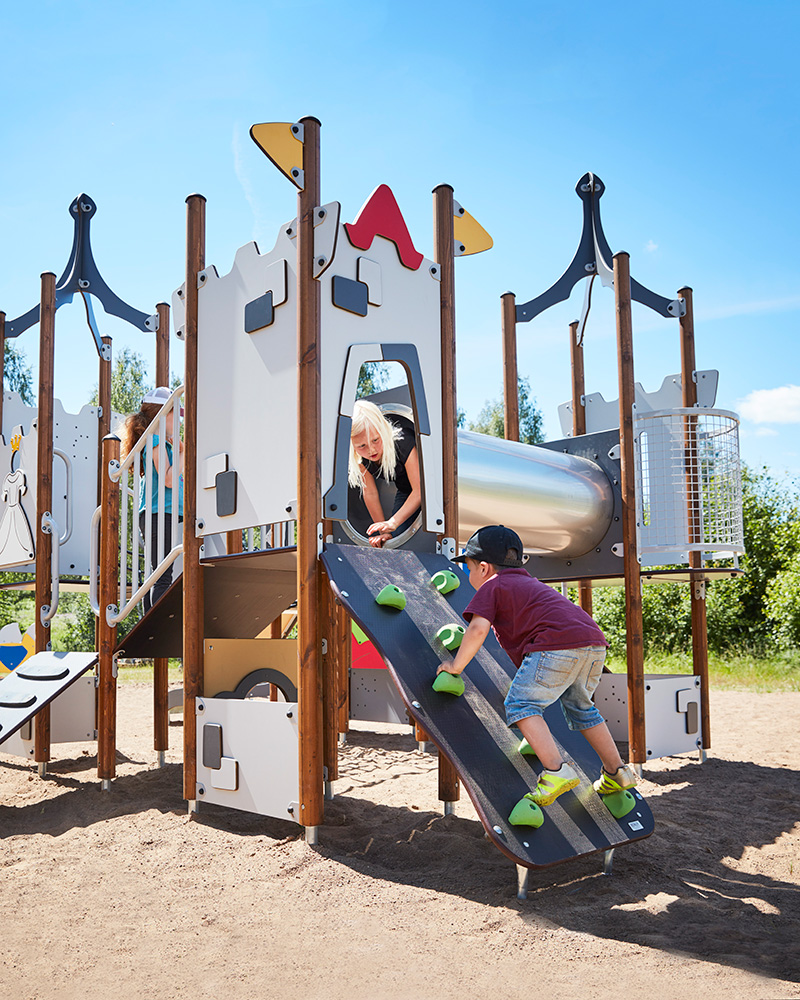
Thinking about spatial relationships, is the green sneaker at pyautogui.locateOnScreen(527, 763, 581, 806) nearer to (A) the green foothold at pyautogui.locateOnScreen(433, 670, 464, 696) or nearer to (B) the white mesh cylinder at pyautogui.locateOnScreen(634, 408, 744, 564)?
(A) the green foothold at pyautogui.locateOnScreen(433, 670, 464, 696)

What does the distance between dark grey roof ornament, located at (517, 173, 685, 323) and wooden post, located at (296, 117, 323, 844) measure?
3699 millimetres

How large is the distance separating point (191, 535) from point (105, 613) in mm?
1308

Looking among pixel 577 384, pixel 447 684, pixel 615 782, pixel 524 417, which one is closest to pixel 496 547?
pixel 447 684

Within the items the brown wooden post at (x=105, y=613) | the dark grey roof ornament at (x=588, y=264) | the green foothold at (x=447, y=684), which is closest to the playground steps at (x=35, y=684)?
the brown wooden post at (x=105, y=613)

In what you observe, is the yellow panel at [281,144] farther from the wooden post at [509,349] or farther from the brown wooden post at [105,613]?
the wooden post at [509,349]

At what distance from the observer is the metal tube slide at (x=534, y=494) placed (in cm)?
588

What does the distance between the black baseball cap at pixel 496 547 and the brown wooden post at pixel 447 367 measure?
3.45 ft

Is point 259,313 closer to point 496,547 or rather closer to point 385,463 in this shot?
point 385,463

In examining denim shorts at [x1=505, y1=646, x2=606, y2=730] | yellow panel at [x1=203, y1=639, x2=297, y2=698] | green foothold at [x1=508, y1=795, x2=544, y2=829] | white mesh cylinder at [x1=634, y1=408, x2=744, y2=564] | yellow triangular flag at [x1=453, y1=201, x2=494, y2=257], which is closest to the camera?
green foothold at [x1=508, y1=795, x2=544, y2=829]

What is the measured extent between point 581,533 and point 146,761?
3.91 metres

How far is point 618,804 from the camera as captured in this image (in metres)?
3.61

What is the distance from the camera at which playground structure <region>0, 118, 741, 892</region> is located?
13.9 feet

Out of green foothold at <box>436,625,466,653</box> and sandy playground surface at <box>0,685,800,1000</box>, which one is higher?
green foothold at <box>436,625,466,653</box>

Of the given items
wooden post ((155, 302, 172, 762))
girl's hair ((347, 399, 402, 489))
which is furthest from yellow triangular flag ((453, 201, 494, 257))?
wooden post ((155, 302, 172, 762))
